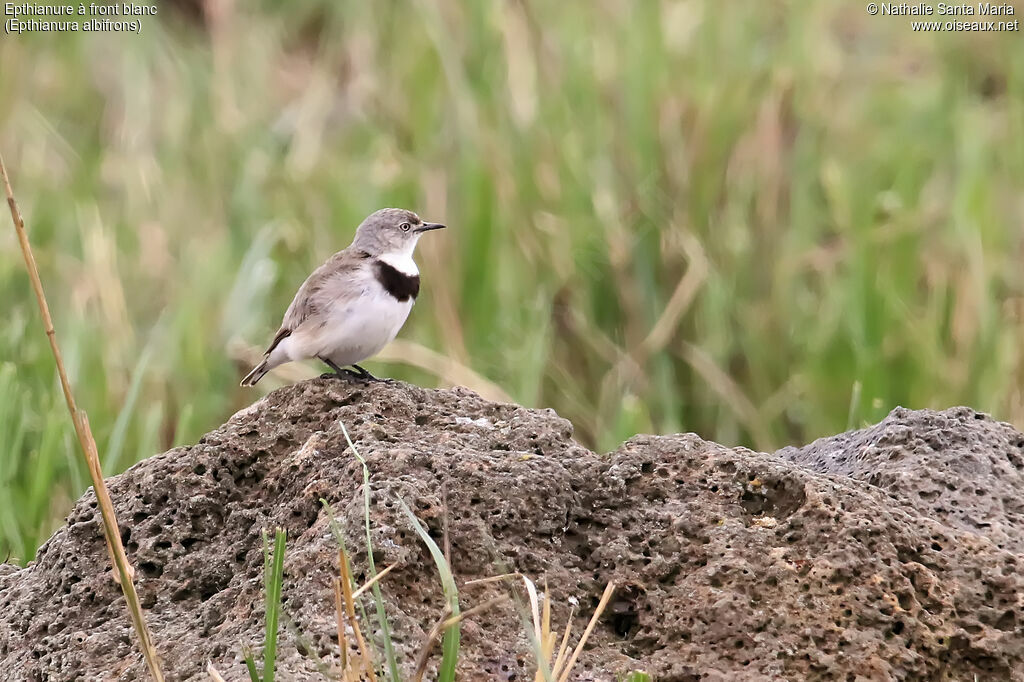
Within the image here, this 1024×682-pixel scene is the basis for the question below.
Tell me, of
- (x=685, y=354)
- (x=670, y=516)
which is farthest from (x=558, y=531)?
(x=685, y=354)

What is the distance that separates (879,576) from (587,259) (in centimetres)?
369

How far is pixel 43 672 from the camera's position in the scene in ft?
7.98

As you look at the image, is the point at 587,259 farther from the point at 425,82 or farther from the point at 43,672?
the point at 43,672

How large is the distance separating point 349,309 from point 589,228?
2.19m

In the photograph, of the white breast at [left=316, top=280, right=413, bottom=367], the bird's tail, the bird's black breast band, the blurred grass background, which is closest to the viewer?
the white breast at [left=316, top=280, right=413, bottom=367]

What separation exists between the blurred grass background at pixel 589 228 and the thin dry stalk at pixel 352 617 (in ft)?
6.88

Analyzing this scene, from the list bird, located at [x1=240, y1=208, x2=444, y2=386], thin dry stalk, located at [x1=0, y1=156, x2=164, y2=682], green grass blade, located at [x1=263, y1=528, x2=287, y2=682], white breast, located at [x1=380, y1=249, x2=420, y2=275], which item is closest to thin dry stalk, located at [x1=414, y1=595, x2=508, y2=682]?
green grass blade, located at [x1=263, y1=528, x2=287, y2=682]

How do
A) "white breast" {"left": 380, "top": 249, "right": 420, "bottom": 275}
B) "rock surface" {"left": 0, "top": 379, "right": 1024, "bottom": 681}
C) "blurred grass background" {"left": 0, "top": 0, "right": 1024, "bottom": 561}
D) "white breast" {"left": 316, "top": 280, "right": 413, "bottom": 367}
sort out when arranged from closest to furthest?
1. "rock surface" {"left": 0, "top": 379, "right": 1024, "bottom": 681}
2. "white breast" {"left": 316, "top": 280, "right": 413, "bottom": 367}
3. "white breast" {"left": 380, "top": 249, "right": 420, "bottom": 275}
4. "blurred grass background" {"left": 0, "top": 0, "right": 1024, "bottom": 561}

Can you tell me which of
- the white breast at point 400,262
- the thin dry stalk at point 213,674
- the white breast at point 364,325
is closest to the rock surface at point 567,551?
the thin dry stalk at point 213,674

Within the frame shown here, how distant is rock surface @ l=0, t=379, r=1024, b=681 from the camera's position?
2.36 metres

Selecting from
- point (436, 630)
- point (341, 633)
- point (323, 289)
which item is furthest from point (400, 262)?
point (436, 630)

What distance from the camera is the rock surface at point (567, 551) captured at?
2359mm

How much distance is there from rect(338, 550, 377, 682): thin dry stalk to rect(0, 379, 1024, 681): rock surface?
0.07 m

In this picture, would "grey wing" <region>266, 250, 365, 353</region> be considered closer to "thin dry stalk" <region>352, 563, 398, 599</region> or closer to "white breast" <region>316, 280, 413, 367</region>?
"white breast" <region>316, 280, 413, 367</region>
